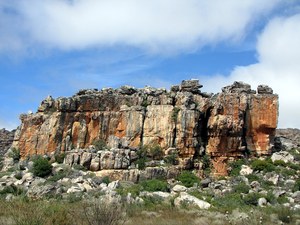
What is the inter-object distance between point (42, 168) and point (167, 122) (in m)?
14.5

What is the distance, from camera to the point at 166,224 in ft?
58.8

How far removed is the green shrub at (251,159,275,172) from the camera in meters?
43.8

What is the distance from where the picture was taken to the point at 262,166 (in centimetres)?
4428

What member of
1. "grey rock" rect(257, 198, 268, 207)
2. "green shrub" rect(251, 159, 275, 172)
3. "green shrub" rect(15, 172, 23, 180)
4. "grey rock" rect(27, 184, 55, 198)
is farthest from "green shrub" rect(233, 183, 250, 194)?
"green shrub" rect(15, 172, 23, 180)

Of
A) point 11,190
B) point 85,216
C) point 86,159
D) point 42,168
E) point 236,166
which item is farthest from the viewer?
point 236,166

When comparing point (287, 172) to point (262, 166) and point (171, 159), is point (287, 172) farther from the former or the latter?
point (171, 159)

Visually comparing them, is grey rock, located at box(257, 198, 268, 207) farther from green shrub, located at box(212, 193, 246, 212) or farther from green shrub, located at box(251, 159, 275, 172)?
green shrub, located at box(251, 159, 275, 172)

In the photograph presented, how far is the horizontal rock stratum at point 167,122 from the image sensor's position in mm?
45875

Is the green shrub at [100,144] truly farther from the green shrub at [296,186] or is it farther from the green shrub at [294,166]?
the green shrub at [294,166]

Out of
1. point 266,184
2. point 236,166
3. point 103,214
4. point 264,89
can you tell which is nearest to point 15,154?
point 236,166

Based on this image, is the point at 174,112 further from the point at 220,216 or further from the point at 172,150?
the point at 220,216

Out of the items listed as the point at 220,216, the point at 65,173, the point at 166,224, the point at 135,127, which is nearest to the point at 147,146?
the point at 135,127

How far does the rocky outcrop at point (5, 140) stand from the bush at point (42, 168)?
27101mm

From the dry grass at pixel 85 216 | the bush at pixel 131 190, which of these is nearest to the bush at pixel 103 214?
the dry grass at pixel 85 216
